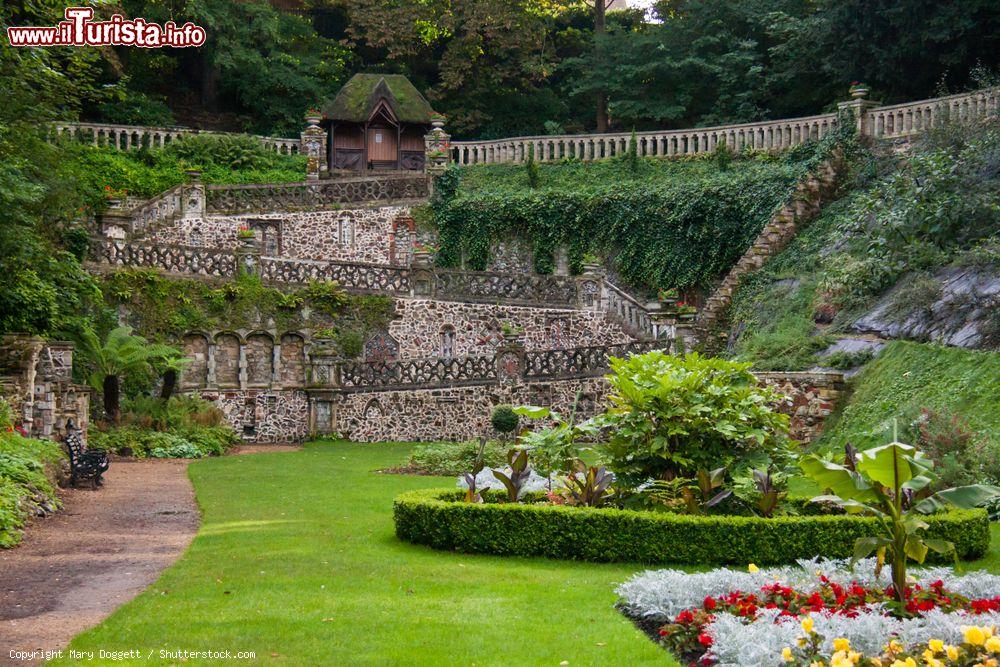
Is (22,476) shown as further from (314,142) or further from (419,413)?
(314,142)

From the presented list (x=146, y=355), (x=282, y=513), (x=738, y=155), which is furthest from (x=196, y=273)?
(x=738, y=155)

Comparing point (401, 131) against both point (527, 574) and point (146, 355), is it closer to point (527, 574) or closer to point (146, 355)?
point (146, 355)

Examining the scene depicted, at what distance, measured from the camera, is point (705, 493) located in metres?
13.3

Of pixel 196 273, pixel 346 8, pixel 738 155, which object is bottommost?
pixel 196 273

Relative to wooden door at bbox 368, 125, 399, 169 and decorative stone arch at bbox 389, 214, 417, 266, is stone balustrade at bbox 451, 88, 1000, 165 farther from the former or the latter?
decorative stone arch at bbox 389, 214, 417, 266

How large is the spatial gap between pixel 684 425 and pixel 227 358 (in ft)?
58.6

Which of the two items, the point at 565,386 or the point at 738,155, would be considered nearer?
the point at 565,386

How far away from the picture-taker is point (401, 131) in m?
43.2

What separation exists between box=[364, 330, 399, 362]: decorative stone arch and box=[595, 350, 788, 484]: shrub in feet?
55.4

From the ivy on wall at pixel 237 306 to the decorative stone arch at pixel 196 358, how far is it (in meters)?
0.24

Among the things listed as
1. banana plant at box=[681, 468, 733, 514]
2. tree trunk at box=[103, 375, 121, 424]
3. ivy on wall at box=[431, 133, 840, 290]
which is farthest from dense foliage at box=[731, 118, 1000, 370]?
tree trunk at box=[103, 375, 121, 424]

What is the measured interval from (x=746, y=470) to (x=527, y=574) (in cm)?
371

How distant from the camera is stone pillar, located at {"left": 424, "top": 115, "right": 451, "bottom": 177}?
38234 mm

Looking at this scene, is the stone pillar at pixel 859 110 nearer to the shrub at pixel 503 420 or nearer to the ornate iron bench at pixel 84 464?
the shrub at pixel 503 420
